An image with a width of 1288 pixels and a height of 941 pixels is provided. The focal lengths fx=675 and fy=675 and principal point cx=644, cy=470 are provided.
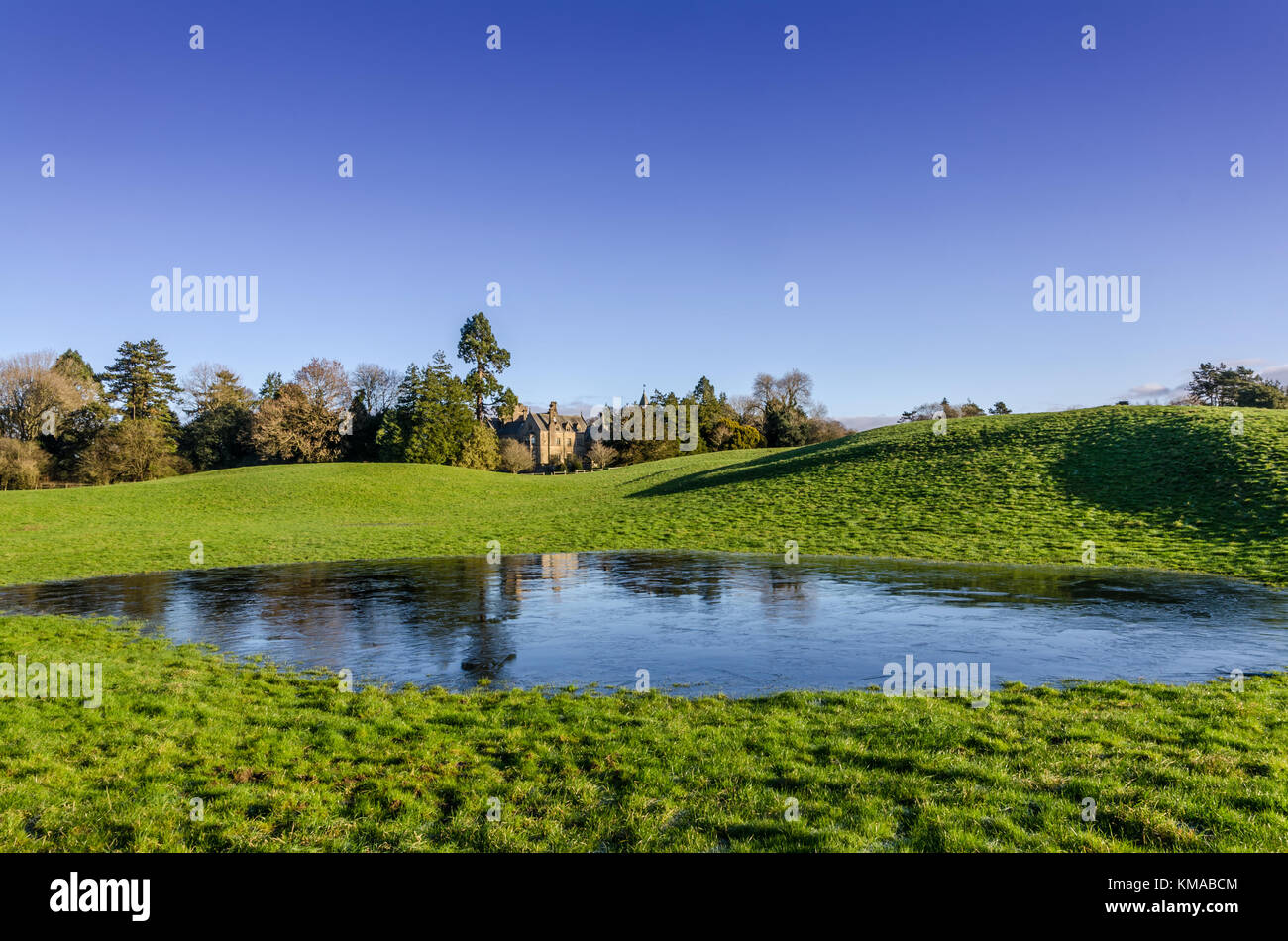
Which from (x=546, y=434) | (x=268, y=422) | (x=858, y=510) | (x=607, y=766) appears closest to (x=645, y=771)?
(x=607, y=766)

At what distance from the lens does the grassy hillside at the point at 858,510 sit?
23.0m

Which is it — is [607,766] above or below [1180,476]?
below

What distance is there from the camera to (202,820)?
5.70 meters

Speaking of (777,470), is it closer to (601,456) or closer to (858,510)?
(858,510)

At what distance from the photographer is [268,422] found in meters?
79.1

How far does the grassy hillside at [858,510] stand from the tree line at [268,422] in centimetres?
2550

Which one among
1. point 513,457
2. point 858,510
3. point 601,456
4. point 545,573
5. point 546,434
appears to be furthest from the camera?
point 546,434

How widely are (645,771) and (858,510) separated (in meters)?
26.0

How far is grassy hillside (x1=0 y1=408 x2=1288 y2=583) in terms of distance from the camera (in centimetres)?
2300

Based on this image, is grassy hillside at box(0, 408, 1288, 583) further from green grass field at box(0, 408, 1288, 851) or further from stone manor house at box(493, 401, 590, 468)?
stone manor house at box(493, 401, 590, 468)

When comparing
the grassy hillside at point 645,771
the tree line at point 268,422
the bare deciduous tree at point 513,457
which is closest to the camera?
the grassy hillside at point 645,771

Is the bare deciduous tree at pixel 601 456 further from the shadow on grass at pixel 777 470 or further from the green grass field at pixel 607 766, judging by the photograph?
the green grass field at pixel 607 766

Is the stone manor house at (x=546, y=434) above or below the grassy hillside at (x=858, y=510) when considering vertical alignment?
above

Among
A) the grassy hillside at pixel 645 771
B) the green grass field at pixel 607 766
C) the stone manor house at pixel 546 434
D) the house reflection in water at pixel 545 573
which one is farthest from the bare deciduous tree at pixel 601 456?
the grassy hillside at pixel 645 771
